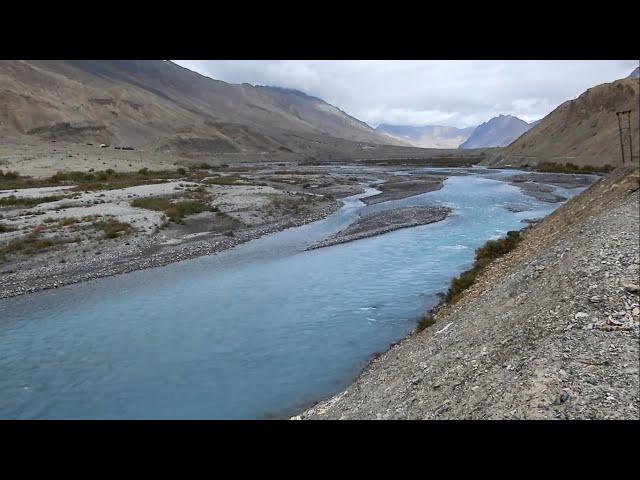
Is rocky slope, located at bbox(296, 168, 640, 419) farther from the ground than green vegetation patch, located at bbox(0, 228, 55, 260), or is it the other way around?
green vegetation patch, located at bbox(0, 228, 55, 260)

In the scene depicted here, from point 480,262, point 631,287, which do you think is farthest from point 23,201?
point 631,287

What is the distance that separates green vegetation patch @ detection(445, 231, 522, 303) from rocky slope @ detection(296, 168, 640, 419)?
238cm

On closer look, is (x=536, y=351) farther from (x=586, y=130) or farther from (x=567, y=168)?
(x=586, y=130)

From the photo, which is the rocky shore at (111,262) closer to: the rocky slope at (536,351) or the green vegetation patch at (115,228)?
the green vegetation patch at (115,228)

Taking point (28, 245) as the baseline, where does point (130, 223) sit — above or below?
above

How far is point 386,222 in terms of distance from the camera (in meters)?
33.4

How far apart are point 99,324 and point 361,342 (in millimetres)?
8898

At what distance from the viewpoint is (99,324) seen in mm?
16172

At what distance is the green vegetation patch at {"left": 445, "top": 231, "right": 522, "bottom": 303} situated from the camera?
1570cm

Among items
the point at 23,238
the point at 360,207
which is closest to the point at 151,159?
the point at 360,207

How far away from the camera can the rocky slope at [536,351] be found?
6.07 meters

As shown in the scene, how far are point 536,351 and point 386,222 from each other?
86.0ft

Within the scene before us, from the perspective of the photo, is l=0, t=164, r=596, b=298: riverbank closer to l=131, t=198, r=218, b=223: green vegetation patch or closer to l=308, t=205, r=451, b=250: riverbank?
l=131, t=198, r=218, b=223: green vegetation patch

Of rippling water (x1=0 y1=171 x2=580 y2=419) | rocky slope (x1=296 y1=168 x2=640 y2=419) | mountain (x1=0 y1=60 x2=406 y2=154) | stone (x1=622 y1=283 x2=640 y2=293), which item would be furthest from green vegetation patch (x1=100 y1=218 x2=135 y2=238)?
mountain (x1=0 y1=60 x2=406 y2=154)
